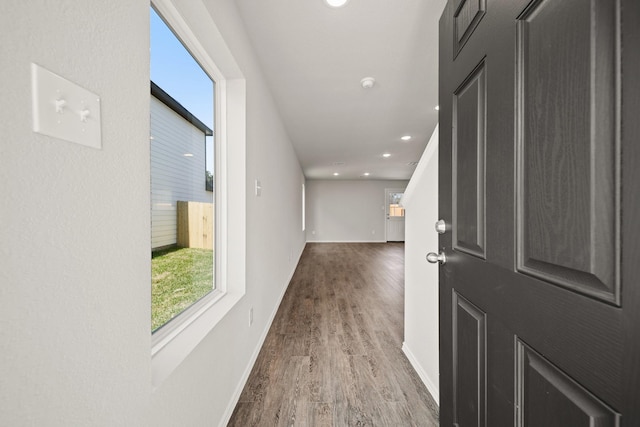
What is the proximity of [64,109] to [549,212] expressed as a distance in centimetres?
100

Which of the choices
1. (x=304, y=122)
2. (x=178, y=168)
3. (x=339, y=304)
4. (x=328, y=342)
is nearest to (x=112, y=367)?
(x=178, y=168)

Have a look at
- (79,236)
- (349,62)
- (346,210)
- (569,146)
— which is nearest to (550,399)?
(569,146)

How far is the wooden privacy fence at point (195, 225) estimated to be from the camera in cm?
125

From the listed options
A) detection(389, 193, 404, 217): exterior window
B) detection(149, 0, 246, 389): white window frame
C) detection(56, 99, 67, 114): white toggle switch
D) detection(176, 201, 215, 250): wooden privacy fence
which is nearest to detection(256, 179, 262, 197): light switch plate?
detection(149, 0, 246, 389): white window frame

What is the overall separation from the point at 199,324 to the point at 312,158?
4660mm

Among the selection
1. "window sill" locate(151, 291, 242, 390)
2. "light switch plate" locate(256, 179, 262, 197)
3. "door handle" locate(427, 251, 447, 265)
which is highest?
"light switch plate" locate(256, 179, 262, 197)

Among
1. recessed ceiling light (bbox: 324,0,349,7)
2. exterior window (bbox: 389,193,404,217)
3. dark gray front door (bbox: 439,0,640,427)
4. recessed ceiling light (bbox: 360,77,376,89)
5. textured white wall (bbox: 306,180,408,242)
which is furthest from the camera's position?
exterior window (bbox: 389,193,404,217)

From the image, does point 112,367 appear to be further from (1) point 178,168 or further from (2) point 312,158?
(2) point 312,158

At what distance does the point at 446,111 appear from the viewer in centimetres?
102

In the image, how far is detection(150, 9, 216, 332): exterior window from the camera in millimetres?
1057

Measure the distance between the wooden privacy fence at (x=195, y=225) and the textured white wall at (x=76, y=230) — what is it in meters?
0.49

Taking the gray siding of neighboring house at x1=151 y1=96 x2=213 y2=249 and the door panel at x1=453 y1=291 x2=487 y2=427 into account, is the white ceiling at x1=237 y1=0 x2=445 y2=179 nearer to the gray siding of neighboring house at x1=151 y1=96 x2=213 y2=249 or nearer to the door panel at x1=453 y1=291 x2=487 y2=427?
the gray siding of neighboring house at x1=151 y1=96 x2=213 y2=249

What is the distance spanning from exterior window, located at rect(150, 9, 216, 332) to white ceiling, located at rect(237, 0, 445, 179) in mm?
623

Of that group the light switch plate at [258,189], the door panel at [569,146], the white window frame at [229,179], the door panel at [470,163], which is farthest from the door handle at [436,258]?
the light switch plate at [258,189]
